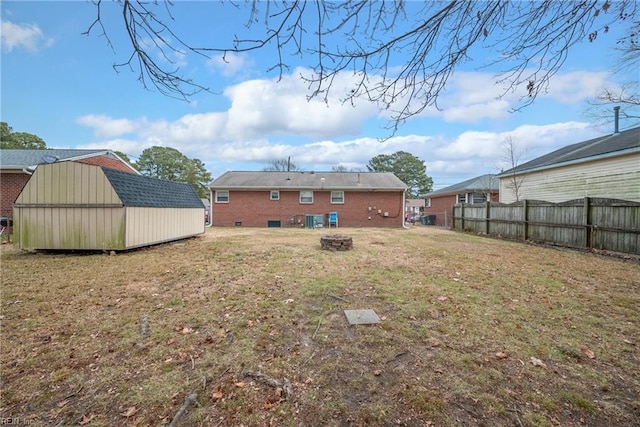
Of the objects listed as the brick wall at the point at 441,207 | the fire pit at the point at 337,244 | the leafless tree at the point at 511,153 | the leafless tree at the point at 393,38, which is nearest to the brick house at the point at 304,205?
the brick wall at the point at 441,207

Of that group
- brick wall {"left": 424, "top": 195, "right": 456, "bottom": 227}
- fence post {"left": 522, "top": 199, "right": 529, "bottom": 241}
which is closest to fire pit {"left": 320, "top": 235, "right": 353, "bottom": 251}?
fence post {"left": 522, "top": 199, "right": 529, "bottom": 241}

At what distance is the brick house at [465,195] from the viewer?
21.1m

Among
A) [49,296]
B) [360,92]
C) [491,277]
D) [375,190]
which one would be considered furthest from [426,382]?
[375,190]

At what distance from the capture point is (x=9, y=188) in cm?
1201

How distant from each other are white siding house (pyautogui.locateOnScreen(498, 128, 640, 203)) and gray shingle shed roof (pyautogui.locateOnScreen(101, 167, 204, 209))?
15.7 meters

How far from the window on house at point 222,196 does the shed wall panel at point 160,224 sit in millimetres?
6426

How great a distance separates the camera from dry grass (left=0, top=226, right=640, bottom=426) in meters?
1.99

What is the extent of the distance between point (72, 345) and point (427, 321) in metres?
3.87

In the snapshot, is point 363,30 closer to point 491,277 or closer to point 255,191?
point 491,277

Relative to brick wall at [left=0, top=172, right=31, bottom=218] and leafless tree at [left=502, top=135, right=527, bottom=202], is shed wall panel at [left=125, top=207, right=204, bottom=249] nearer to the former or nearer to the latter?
brick wall at [left=0, top=172, right=31, bottom=218]

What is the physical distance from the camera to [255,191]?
746 inches

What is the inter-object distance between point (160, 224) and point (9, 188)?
8.27 m

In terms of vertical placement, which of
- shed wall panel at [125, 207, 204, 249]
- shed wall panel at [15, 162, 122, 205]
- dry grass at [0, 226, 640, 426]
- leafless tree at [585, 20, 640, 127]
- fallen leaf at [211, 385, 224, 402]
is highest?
leafless tree at [585, 20, 640, 127]

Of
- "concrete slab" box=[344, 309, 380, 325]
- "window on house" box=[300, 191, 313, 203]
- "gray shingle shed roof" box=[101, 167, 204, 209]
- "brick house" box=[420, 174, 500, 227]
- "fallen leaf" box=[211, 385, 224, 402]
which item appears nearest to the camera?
"fallen leaf" box=[211, 385, 224, 402]
